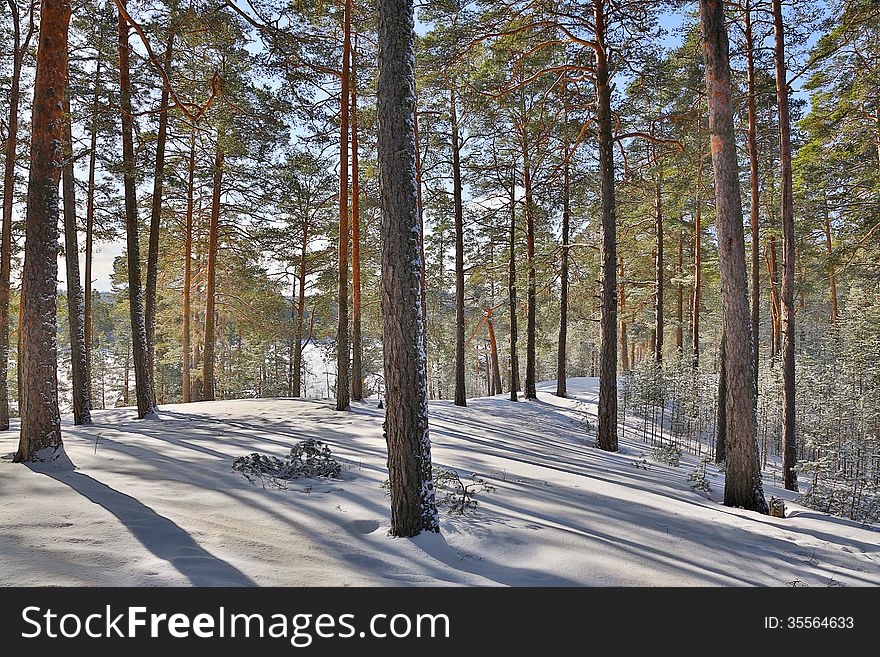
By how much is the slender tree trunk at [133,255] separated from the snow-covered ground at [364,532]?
3368 mm

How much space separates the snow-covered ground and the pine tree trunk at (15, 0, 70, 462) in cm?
54

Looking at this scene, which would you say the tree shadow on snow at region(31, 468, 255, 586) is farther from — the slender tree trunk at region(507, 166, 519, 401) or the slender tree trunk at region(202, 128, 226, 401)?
the slender tree trunk at region(507, 166, 519, 401)

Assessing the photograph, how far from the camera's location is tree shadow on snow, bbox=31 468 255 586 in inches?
113

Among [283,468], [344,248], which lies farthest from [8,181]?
[283,468]

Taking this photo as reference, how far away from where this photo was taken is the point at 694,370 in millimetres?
17656

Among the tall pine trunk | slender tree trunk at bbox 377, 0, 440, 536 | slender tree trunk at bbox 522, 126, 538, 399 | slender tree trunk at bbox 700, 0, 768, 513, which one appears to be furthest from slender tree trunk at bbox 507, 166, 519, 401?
slender tree trunk at bbox 377, 0, 440, 536

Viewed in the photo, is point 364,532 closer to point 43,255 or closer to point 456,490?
point 456,490

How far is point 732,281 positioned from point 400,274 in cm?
476

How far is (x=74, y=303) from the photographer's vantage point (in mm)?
9336

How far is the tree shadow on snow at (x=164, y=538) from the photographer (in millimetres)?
2873

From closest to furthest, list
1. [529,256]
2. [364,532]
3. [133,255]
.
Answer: [364,532] → [133,255] → [529,256]

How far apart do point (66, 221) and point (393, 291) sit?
9830mm

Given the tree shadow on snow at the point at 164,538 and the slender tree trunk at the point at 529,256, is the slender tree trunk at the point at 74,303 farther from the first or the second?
the slender tree trunk at the point at 529,256

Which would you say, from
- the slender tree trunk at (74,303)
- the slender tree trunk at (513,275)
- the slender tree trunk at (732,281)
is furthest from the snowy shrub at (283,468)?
the slender tree trunk at (513,275)
